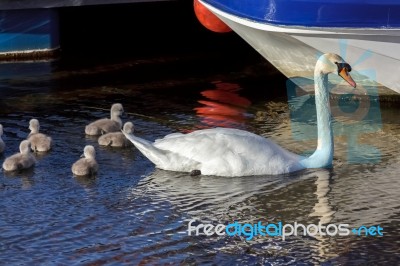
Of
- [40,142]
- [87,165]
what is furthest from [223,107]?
[87,165]

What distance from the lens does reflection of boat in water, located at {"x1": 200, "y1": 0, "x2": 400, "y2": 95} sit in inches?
454

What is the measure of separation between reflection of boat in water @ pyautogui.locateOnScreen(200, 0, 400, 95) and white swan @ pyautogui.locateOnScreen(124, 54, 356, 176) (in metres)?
1.90

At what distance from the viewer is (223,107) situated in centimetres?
1275

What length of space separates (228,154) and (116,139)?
1.67 meters

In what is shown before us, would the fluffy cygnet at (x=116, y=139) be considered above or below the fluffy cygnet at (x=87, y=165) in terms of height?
above

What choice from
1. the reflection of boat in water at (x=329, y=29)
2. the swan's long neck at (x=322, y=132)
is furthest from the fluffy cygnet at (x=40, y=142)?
the reflection of boat in water at (x=329, y=29)

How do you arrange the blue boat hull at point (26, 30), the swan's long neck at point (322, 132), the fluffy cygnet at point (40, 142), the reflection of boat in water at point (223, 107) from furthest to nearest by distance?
the blue boat hull at point (26, 30) → the reflection of boat in water at point (223, 107) → the fluffy cygnet at point (40, 142) → the swan's long neck at point (322, 132)

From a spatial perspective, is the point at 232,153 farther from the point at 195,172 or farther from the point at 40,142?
the point at 40,142

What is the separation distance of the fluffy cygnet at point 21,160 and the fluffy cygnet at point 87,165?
479 millimetres

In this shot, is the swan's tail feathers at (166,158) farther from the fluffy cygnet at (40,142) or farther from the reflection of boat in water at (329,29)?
the reflection of boat in water at (329,29)

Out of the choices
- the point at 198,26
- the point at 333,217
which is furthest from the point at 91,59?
the point at 333,217

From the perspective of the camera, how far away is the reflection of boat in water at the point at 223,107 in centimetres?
1209

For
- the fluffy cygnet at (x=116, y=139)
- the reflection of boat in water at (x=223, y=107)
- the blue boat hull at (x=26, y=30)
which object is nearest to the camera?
the fluffy cygnet at (x=116, y=139)

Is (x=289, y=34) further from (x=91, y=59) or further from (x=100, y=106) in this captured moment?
(x=91, y=59)
